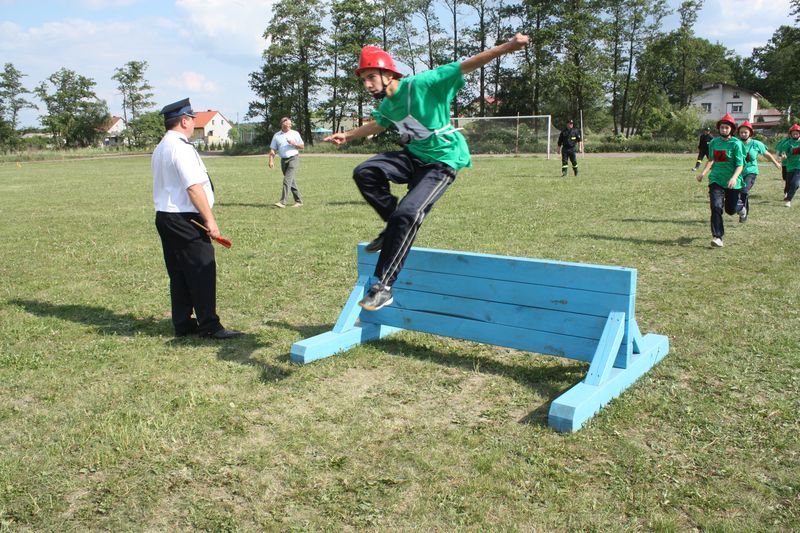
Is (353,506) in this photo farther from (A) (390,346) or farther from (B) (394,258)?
(A) (390,346)

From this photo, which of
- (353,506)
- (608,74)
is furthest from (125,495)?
(608,74)

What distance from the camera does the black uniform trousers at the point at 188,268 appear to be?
21.3 ft

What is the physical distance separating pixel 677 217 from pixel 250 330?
11169 mm

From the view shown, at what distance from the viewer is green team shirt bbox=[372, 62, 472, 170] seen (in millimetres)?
4953

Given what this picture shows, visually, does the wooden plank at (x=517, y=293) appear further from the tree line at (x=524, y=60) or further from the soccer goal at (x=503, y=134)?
the tree line at (x=524, y=60)

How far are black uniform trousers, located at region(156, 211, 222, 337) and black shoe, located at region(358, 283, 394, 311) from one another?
2289 millimetres

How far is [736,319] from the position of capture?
692 centimetres

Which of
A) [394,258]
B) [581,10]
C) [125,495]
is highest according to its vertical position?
[581,10]

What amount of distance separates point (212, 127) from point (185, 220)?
14343 cm

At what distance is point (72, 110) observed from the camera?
96.0 metres

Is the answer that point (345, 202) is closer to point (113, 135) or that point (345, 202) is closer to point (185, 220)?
point (185, 220)

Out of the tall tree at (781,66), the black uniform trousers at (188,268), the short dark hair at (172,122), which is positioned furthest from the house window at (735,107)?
the black uniform trousers at (188,268)

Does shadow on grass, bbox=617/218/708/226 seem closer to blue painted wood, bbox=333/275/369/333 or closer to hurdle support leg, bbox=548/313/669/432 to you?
hurdle support leg, bbox=548/313/669/432

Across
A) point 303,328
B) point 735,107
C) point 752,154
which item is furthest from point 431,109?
point 735,107
